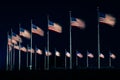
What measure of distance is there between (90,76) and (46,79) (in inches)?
181

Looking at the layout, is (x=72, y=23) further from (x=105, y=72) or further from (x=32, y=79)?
(x=105, y=72)

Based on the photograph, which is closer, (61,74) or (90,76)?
(90,76)

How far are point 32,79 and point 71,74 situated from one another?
4264mm

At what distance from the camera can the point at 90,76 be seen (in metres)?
24.0

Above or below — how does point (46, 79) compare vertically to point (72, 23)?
below

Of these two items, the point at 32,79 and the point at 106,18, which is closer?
the point at 32,79

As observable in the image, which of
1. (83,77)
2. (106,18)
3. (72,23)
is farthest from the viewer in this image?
(72,23)

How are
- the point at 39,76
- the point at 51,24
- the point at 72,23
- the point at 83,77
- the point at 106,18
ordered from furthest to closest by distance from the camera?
the point at 51,24 < the point at 72,23 < the point at 106,18 < the point at 39,76 < the point at 83,77

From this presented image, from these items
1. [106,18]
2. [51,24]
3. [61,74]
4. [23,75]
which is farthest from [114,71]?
[51,24]

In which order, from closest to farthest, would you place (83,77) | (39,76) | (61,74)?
(83,77) < (61,74) < (39,76)

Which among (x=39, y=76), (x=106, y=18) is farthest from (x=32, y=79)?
(x=106, y=18)

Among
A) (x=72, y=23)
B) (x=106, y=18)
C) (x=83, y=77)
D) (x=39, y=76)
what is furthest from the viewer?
→ (x=72, y=23)

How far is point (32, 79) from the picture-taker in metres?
28.7

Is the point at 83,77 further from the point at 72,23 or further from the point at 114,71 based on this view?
the point at 72,23
